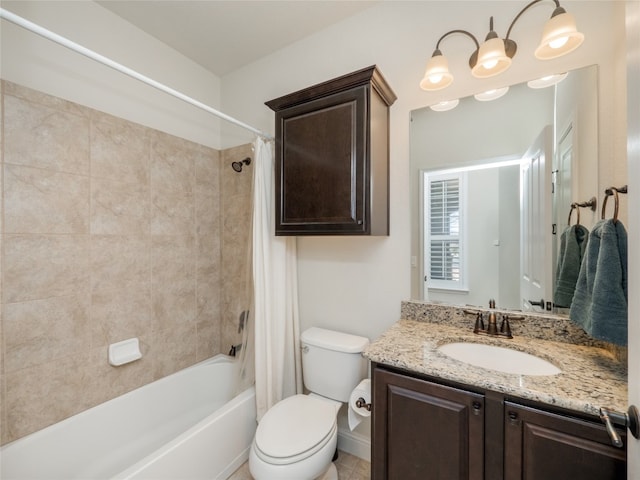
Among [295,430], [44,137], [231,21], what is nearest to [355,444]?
[295,430]

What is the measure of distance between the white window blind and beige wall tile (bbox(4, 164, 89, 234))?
1.92m

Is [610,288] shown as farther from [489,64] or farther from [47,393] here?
[47,393]

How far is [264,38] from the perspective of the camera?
1.87 metres

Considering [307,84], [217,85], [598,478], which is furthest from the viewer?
[217,85]

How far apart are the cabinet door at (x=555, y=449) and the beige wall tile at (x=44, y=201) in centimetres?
213

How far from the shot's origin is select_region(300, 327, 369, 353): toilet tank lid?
1.49 m

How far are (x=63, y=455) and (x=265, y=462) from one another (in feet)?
3.59

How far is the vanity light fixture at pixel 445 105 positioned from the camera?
1396 mm

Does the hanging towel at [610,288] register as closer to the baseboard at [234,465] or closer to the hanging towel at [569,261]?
the hanging towel at [569,261]

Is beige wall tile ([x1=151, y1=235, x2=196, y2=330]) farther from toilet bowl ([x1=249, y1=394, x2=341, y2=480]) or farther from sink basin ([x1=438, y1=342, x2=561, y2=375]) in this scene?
sink basin ([x1=438, y1=342, x2=561, y2=375])

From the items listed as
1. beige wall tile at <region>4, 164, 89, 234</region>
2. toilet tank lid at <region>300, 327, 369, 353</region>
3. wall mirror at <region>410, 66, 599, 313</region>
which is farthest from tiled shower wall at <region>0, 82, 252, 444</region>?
wall mirror at <region>410, 66, 599, 313</region>

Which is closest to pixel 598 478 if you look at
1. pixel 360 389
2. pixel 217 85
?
pixel 360 389

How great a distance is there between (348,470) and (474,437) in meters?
1.02

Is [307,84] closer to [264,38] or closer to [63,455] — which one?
[264,38]
